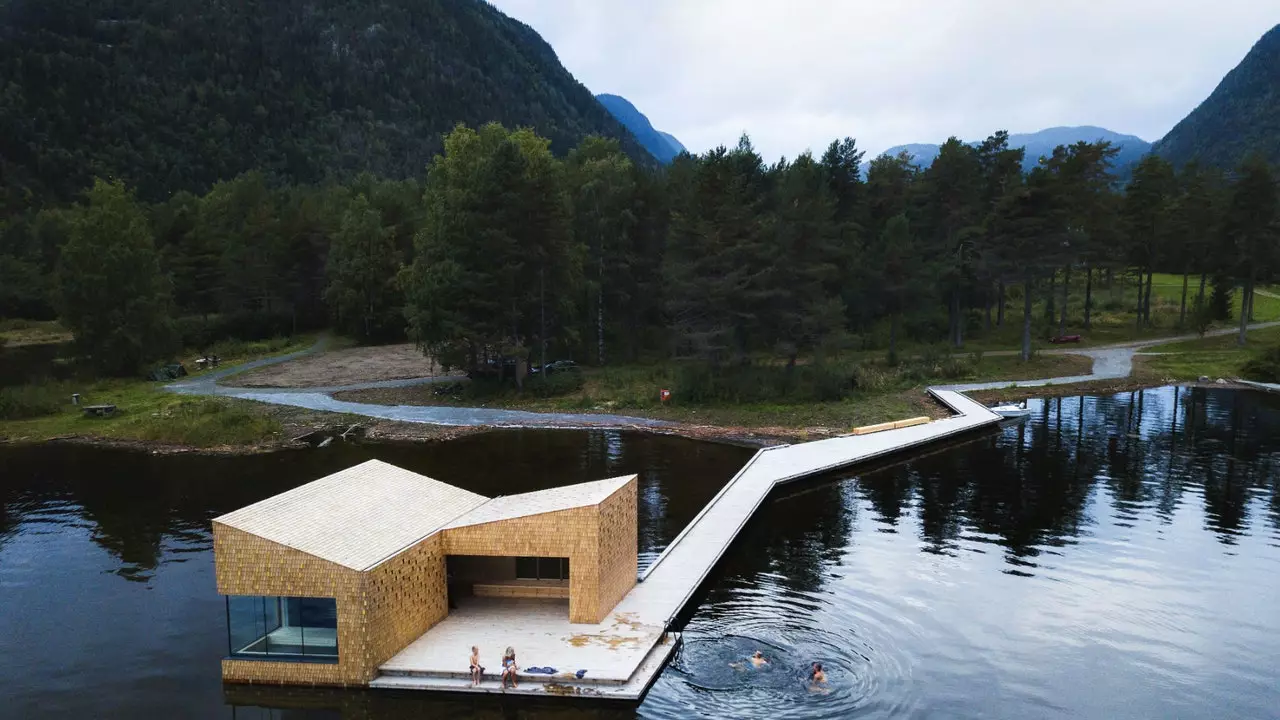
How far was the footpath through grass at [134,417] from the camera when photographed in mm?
40156

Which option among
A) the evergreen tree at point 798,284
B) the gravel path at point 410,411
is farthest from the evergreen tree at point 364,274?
the evergreen tree at point 798,284

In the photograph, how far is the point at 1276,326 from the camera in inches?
2657

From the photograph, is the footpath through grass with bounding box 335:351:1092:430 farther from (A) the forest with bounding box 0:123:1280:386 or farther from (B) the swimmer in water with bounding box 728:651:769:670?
(B) the swimmer in water with bounding box 728:651:769:670

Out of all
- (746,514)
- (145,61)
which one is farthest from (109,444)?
(145,61)

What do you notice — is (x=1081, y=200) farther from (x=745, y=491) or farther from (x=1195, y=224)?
(x=745, y=491)

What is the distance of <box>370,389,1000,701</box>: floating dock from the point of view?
646 inches

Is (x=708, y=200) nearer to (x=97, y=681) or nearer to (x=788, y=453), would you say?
(x=788, y=453)

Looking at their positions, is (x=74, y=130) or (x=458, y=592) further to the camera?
(x=74, y=130)

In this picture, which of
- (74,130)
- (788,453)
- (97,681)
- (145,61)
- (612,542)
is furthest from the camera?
(145,61)

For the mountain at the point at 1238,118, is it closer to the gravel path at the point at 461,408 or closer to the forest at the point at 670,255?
the forest at the point at 670,255

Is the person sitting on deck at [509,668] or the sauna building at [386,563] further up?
the sauna building at [386,563]

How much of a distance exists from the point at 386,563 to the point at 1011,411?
3771cm

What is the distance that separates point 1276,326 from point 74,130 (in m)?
177

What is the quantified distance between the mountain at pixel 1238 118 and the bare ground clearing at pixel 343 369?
135754mm
